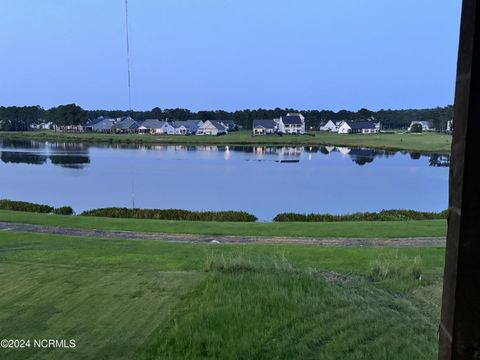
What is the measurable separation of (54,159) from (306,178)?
123ft

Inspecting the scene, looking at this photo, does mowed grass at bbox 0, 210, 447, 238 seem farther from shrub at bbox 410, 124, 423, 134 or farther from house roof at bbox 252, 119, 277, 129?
shrub at bbox 410, 124, 423, 134

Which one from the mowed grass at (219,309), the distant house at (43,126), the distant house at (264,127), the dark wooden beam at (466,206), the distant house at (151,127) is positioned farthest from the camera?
the distant house at (43,126)

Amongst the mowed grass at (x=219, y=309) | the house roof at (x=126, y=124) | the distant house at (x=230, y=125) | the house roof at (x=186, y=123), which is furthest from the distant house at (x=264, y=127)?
the mowed grass at (x=219, y=309)

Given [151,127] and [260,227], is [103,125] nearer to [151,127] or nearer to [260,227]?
[151,127]

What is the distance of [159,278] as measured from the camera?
26.3 feet

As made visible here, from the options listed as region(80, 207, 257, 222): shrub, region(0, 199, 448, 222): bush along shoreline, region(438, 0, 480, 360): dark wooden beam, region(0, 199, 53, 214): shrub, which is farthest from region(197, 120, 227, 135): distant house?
region(438, 0, 480, 360): dark wooden beam

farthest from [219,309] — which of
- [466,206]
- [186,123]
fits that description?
[186,123]

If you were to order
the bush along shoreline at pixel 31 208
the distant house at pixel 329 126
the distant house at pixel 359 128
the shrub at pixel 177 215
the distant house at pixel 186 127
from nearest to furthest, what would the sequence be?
the shrub at pixel 177 215, the bush along shoreline at pixel 31 208, the distant house at pixel 359 128, the distant house at pixel 186 127, the distant house at pixel 329 126

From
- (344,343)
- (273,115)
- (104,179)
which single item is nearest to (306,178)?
(104,179)

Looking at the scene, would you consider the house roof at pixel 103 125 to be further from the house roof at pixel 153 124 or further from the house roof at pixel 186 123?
the house roof at pixel 186 123

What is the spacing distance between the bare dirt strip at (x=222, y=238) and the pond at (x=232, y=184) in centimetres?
1049

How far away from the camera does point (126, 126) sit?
152875 mm

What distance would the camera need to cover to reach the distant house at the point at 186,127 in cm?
14234

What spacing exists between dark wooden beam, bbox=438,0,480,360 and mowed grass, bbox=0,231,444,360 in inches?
118
